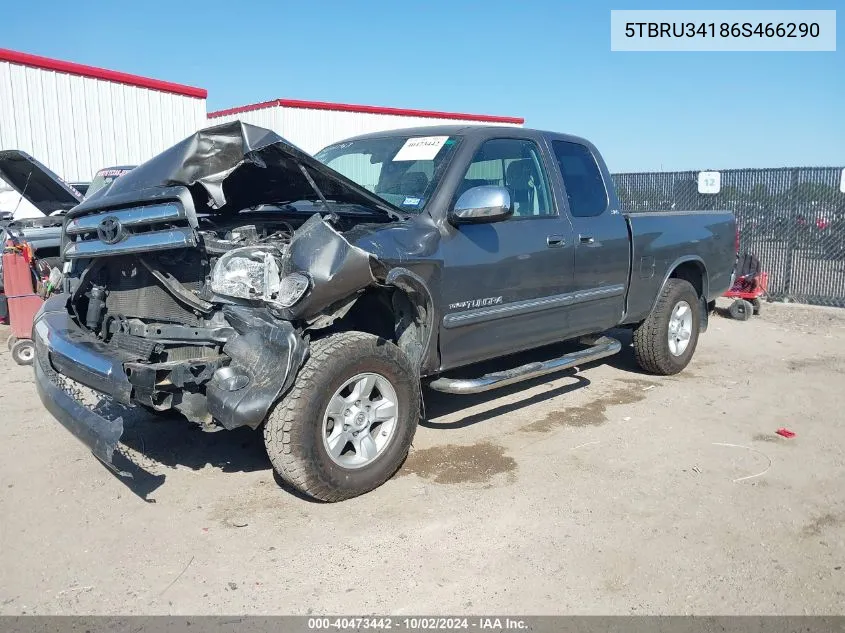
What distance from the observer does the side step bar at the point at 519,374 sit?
13.9ft

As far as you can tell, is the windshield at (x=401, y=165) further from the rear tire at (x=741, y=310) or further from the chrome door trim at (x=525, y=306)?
the rear tire at (x=741, y=310)

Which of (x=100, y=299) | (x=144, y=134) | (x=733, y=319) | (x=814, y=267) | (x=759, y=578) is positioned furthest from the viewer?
(x=144, y=134)

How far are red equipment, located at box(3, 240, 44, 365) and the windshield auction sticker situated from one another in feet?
15.5

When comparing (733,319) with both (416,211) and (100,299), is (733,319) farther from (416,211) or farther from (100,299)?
(100,299)

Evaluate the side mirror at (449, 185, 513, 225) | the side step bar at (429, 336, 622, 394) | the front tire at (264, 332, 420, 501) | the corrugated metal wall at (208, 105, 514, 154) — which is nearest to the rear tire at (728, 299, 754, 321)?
the side step bar at (429, 336, 622, 394)

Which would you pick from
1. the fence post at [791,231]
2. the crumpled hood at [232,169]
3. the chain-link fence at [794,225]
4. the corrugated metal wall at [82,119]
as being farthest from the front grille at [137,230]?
the fence post at [791,231]

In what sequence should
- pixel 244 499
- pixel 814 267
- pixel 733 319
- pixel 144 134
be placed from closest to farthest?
pixel 244 499, pixel 733 319, pixel 814 267, pixel 144 134

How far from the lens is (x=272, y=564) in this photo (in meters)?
3.18

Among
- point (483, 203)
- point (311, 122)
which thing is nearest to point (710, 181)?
point (483, 203)

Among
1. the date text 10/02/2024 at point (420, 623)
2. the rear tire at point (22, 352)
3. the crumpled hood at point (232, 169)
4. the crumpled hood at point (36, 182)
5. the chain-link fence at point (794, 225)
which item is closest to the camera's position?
the date text 10/02/2024 at point (420, 623)

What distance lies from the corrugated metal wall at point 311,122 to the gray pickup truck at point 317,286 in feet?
37.0

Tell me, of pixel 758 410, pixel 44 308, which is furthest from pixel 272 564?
pixel 758 410

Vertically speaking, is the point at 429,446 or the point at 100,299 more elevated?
the point at 100,299

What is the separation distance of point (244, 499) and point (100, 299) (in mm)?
1445
